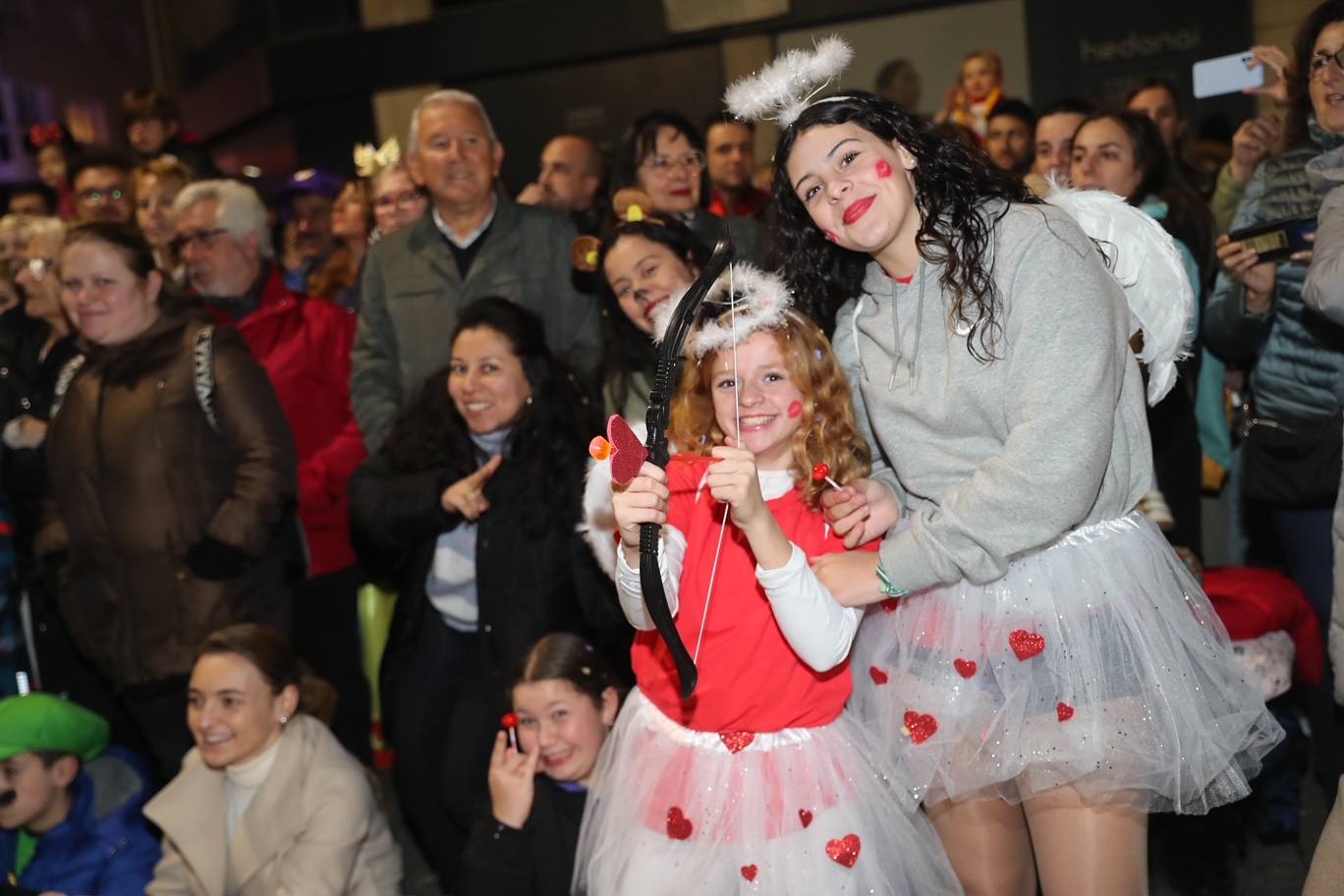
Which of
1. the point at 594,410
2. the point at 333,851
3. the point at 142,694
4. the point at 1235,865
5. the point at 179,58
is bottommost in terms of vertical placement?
the point at 1235,865

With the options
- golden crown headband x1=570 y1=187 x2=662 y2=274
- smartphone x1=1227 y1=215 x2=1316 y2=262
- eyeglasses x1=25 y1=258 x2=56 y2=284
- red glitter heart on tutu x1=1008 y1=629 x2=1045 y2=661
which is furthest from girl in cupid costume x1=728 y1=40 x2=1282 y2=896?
eyeglasses x1=25 y1=258 x2=56 y2=284

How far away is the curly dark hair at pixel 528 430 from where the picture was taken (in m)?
3.90

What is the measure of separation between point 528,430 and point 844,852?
5.51 ft

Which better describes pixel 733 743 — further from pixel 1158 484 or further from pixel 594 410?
pixel 1158 484

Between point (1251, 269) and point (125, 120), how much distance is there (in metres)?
6.36

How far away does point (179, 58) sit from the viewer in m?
13.2

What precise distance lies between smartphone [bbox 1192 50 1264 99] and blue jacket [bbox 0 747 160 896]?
13.4 ft

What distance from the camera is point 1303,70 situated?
3.58 meters

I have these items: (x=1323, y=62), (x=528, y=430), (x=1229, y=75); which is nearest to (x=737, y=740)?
(x=528, y=430)

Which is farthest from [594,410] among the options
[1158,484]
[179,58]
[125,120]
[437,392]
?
[179,58]

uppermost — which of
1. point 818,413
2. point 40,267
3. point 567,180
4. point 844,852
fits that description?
point 567,180

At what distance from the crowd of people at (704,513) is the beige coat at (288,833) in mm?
12

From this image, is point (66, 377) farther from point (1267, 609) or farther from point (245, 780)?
point (1267, 609)

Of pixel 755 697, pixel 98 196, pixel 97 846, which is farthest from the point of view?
pixel 98 196
